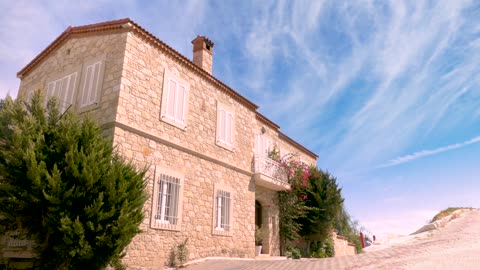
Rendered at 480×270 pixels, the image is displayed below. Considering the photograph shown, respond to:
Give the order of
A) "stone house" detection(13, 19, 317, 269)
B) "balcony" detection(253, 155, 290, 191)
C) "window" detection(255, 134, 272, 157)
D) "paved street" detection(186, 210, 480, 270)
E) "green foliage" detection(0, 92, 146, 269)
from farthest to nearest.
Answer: "window" detection(255, 134, 272, 157), "balcony" detection(253, 155, 290, 191), "stone house" detection(13, 19, 317, 269), "green foliage" detection(0, 92, 146, 269), "paved street" detection(186, 210, 480, 270)

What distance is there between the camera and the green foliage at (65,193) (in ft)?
24.9

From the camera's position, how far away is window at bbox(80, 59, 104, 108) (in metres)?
10.9

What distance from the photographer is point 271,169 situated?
16.3m

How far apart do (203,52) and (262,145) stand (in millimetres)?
5207

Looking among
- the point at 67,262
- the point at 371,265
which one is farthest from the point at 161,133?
the point at 371,265

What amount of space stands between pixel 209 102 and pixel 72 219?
23.3 feet

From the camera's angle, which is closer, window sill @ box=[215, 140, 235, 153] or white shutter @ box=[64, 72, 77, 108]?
white shutter @ box=[64, 72, 77, 108]

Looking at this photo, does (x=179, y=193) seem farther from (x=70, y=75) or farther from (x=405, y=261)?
(x=405, y=261)

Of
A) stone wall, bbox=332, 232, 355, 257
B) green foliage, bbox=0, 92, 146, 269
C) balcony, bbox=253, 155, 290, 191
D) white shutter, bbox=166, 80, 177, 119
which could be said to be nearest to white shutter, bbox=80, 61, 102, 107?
white shutter, bbox=166, 80, 177, 119

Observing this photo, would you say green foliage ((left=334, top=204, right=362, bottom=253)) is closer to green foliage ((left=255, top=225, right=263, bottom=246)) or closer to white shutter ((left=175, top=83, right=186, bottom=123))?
green foliage ((left=255, top=225, right=263, bottom=246))

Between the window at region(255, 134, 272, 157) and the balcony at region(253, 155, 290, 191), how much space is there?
666 mm

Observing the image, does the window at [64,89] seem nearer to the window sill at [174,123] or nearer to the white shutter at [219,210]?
the window sill at [174,123]

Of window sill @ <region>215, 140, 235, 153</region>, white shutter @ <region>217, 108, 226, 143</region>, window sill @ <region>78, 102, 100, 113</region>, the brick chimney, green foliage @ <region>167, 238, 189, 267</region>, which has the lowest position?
green foliage @ <region>167, 238, 189, 267</region>

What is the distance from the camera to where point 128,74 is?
35.0 feet
